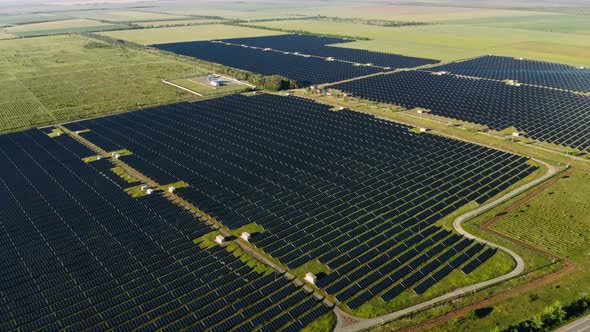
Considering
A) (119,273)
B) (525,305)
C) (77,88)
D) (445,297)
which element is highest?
(525,305)

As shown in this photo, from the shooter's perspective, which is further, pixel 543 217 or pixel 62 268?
pixel 543 217

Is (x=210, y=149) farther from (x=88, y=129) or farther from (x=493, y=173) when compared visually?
(x=493, y=173)

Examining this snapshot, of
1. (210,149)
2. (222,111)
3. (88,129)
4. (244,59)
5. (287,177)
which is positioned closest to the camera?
(287,177)

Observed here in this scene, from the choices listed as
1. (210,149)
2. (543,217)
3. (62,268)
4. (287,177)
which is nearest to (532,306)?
(543,217)

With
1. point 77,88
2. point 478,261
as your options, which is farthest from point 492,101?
point 77,88

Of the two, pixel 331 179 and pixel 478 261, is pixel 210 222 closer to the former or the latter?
pixel 331 179

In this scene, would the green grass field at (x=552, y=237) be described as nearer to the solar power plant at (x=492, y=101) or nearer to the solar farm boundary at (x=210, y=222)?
the solar farm boundary at (x=210, y=222)

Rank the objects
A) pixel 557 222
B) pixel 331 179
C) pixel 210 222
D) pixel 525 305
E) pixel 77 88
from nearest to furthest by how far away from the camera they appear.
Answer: pixel 525 305 → pixel 210 222 → pixel 557 222 → pixel 331 179 → pixel 77 88
